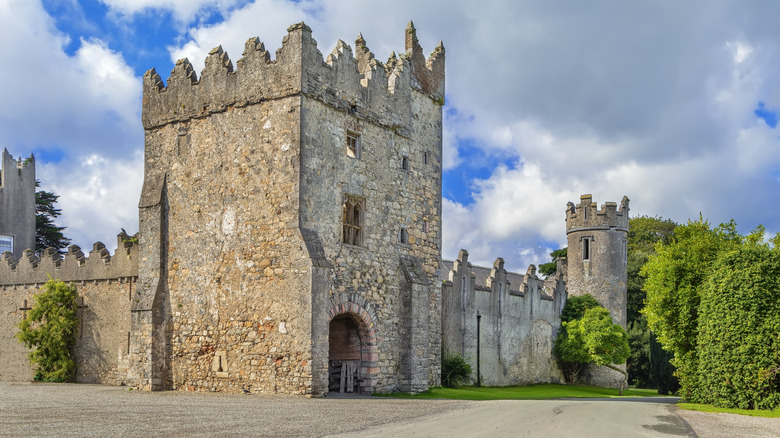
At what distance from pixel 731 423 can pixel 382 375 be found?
9954mm

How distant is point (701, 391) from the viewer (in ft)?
70.3

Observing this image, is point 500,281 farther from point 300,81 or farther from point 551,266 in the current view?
point 551,266

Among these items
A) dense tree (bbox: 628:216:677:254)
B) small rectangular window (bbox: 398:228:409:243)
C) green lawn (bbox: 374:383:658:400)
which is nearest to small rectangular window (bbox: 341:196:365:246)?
small rectangular window (bbox: 398:228:409:243)

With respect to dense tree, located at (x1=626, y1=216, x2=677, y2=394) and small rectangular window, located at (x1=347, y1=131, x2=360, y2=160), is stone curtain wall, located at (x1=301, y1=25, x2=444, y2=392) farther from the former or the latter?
dense tree, located at (x1=626, y1=216, x2=677, y2=394)

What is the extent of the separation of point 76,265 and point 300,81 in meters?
12.0

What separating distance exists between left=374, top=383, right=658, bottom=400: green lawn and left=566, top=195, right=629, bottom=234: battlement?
29.1 ft

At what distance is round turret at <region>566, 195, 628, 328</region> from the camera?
41906 millimetres

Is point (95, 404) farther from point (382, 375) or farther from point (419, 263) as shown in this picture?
point (419, 263)

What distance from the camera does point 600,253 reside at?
4234 centimetres

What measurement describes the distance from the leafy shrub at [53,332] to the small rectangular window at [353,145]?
458 inches

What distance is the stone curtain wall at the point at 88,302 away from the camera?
25969 millimetres

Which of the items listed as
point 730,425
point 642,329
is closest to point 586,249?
point 642,329

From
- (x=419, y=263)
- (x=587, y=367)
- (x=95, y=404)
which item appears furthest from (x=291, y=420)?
(x=587, y=367)

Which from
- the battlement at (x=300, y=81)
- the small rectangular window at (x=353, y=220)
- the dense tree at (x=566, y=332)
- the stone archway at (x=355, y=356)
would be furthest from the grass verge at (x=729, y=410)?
the dense tree at (x=566, y=332)
